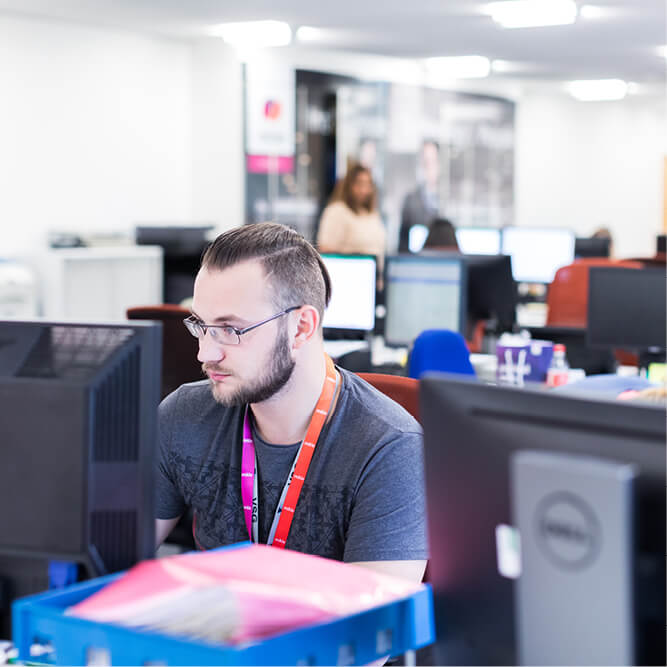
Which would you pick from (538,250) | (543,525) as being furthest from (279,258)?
(538,250)

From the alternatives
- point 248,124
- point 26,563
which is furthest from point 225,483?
point 248,124

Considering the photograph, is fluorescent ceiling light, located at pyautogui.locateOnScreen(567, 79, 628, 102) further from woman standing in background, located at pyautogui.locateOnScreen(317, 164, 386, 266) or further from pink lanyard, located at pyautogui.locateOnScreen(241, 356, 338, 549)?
pink lanyard, located at pyautogui.locateOnScreen(241, 356, 338, 549)

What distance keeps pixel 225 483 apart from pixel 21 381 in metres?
0.67

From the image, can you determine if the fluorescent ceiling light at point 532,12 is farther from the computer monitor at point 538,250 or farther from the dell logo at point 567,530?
the dell logo at point 567,530

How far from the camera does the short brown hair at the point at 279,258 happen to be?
6.29ft

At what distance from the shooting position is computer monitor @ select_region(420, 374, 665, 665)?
1069 mm

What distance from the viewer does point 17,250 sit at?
8070 millimetres

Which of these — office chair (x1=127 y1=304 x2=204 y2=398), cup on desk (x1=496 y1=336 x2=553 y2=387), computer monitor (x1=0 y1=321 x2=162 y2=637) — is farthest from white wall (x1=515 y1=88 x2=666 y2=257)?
computer monitor (x1=0 y1=321 x2=162 y2=637)

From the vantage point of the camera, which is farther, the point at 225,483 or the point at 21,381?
the point at 225,483

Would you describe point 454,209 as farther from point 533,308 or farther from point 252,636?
point 252,636

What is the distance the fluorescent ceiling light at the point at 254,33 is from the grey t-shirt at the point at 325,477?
7006mm

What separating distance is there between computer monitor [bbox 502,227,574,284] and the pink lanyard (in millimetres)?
6515

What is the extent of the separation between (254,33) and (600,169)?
24.1 feet

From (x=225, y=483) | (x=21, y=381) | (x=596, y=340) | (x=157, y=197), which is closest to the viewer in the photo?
(x=21, y=381)
